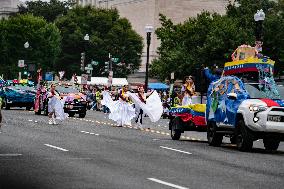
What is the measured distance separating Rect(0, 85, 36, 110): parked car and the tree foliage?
18201 millimetres

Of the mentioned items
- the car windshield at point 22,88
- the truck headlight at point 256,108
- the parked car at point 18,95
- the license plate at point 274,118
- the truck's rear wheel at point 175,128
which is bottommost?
the truck's rear wheel at point 175,128

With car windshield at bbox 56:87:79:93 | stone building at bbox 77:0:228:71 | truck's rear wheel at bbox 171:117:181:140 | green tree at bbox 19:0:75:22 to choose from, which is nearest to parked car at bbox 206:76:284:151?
truck's rear wheel at bbox 171:117:181:140

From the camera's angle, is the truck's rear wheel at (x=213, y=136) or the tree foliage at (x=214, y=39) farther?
the tree foliage at (x=214, y=39)

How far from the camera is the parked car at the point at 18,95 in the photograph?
5969cm

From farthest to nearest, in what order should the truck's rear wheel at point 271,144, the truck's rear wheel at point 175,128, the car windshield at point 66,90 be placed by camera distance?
the car windshield at point 66,90 < the truck's rear wheel at point 175,128 < the truck's rear wheel at point 271,144

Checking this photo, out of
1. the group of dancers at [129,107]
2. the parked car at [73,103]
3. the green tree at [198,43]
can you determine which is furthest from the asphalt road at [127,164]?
the green tree at [198,43]

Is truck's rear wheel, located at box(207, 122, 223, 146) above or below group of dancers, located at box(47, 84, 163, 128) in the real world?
below

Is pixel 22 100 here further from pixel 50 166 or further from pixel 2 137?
pixel 50 166

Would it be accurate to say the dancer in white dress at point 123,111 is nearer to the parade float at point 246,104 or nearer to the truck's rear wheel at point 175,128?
the truck's rear wheel at point 175,128

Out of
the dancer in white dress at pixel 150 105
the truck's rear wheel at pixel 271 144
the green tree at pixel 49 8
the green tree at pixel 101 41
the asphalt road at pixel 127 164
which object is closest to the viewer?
the asphalt road at pixel 127 164

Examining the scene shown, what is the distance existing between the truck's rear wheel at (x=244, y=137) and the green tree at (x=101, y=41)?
10128cm

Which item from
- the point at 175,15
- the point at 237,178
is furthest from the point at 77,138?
the point at 175,15

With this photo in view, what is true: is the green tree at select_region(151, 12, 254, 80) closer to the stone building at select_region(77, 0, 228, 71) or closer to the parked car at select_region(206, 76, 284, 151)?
the stone building at select_region(77, 0, 228, 71)

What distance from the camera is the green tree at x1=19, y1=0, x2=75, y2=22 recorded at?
6673 inches
